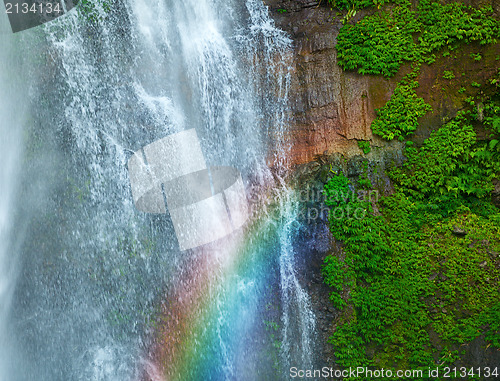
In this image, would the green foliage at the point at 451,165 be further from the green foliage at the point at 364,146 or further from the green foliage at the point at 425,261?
the green foliage at the point at 364,146

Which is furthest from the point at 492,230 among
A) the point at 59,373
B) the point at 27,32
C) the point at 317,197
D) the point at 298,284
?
the point at 27,32

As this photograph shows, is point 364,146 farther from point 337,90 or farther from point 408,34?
point 408,34

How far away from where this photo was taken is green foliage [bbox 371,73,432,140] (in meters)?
7.10

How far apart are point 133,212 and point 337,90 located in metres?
4.42

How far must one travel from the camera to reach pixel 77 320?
6.39 metres

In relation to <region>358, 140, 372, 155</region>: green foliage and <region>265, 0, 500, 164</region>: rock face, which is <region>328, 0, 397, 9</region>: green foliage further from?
<region>358, 140, 372, 155</region>: green foliage

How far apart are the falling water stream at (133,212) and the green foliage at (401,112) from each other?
1831 millimetres

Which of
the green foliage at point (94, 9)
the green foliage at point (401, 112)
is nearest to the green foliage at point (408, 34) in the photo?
the green foliage at point (401, 112)

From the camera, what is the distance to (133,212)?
6812mm

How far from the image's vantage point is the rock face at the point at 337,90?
7.12 metres

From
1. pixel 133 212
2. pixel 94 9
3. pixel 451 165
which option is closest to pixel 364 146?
pixel 451 165

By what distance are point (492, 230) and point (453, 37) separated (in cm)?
357

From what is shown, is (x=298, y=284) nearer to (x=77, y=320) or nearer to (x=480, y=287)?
(x=480, y=287)

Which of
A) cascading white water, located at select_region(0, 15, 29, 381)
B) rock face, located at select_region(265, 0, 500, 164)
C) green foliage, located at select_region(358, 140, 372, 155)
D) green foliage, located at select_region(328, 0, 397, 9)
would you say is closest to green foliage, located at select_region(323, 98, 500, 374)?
green foliage, located at select_region(358, 140, 372, 155)
